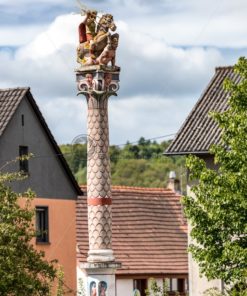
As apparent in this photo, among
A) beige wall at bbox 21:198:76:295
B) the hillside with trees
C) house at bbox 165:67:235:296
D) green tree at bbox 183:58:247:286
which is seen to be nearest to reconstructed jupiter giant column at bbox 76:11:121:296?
green tree at bbox 183:58:247:286

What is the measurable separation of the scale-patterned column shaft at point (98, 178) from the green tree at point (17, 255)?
8.17 metres

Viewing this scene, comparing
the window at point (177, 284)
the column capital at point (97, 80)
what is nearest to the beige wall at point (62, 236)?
the window at point (177, 284)

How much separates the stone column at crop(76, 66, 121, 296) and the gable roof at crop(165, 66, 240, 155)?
25.0ft

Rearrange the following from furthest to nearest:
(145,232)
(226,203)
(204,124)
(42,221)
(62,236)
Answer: (145,232) → (62,236) → (42,221) → (204,124) → (226,203)

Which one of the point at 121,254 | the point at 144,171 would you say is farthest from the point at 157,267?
the point at 144,171

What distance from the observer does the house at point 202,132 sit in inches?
2425

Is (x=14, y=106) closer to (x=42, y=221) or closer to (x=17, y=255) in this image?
(x=42, y=221)

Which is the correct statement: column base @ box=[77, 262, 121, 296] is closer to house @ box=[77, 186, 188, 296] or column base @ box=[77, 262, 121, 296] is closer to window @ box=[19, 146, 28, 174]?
window @ box=[19, 146, 28, 174]

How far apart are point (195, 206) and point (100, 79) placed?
17.1 ft

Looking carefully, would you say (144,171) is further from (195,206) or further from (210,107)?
(195,206)

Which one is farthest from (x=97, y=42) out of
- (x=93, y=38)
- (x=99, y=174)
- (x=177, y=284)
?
(x=177, y=284)

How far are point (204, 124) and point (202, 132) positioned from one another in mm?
635

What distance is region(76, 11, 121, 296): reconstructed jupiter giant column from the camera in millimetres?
53562

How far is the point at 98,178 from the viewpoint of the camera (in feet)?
176
